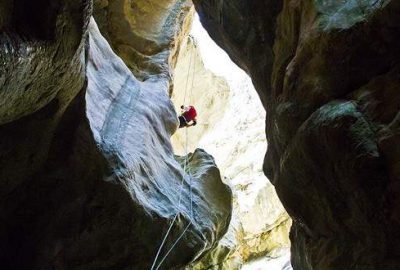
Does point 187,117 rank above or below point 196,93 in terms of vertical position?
above

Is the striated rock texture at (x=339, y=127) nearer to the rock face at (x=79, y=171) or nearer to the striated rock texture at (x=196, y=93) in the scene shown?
the rock face at (x=79, y=171)

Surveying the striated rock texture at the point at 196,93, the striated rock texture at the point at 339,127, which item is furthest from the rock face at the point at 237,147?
the striated rock texture at the point at 339,127

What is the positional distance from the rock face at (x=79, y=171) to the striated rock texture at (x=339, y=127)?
7.23ft

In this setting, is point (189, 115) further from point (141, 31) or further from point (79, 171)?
point (79, 171)

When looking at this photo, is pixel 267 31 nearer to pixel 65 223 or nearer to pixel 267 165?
pixel 267 165

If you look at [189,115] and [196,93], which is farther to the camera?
[196,93]

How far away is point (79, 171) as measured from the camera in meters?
6.65

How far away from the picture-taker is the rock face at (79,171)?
16.2 ft

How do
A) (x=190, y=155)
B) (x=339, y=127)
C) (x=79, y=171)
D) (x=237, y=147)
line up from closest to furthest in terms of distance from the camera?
1. (x=339, y=127)
2. (x=79, y=171)
3. (x=190, y=155)
4. (x=237, y=147)

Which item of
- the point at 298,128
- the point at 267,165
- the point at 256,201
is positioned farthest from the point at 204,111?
the point at 298,128

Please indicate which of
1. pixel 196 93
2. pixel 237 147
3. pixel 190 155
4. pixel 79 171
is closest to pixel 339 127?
pixel 79 171

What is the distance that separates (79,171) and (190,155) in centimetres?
435

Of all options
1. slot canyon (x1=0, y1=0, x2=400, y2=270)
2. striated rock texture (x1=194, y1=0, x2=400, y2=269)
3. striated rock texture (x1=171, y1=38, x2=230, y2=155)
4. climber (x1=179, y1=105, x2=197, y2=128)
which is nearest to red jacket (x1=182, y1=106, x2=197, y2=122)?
A: climber (x1=179, y1=105, x2=197, y2=128)

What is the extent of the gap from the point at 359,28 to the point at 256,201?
21591 mm
